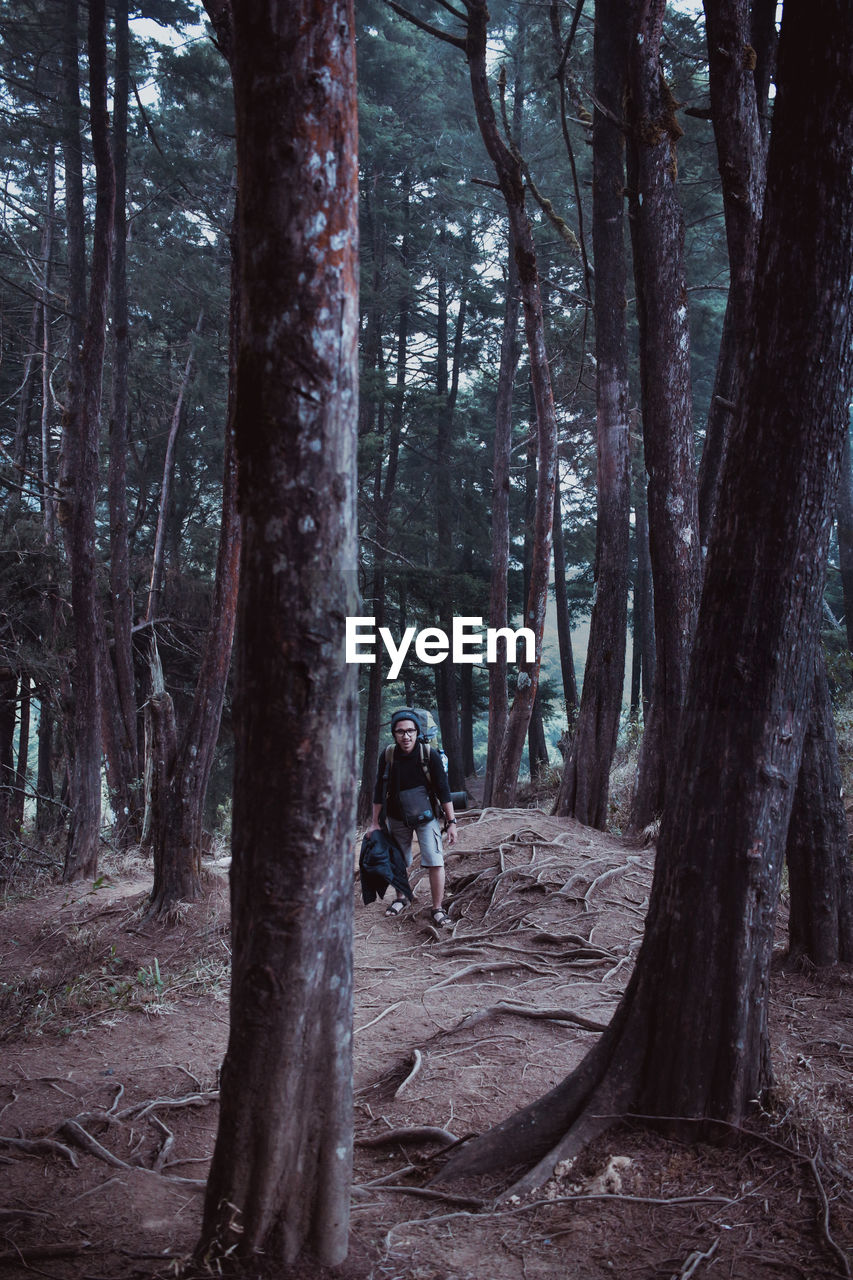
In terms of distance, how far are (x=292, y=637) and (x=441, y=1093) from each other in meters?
3.31

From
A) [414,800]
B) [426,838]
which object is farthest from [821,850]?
[414,800]

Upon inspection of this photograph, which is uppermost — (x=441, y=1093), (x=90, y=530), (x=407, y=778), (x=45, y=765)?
(x=90, y=530)

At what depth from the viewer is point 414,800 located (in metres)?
8.70

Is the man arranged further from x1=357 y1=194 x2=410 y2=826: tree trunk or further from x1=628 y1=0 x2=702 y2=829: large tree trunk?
x1=357 y1=194 x2=410 y2=826: tree trunk

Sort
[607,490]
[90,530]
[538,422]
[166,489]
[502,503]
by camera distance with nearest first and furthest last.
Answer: [607,490] < [90,530] < [538,422] < [502,503] < [166,489]

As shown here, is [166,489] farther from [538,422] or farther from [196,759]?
[196,759]

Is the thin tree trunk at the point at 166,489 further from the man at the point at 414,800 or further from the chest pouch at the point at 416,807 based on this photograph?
the chest pouch at the point at 416,807

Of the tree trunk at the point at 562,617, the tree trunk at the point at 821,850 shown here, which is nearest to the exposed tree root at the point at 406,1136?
the tree trunk at the point at 821,850

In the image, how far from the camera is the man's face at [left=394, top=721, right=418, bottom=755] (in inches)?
337

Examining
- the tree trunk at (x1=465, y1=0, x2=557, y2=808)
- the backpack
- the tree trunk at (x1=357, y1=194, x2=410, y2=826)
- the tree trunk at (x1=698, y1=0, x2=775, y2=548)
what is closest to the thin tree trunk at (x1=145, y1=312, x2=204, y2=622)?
the tree trunk at (x1=357, y1=194, x2=410, y2=826)

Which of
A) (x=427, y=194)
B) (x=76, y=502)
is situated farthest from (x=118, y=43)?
(x=427, y=194)

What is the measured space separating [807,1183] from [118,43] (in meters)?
17.2

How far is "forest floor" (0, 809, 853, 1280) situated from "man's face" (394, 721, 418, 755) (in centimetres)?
159

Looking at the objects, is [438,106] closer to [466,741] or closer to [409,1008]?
[466,741]
